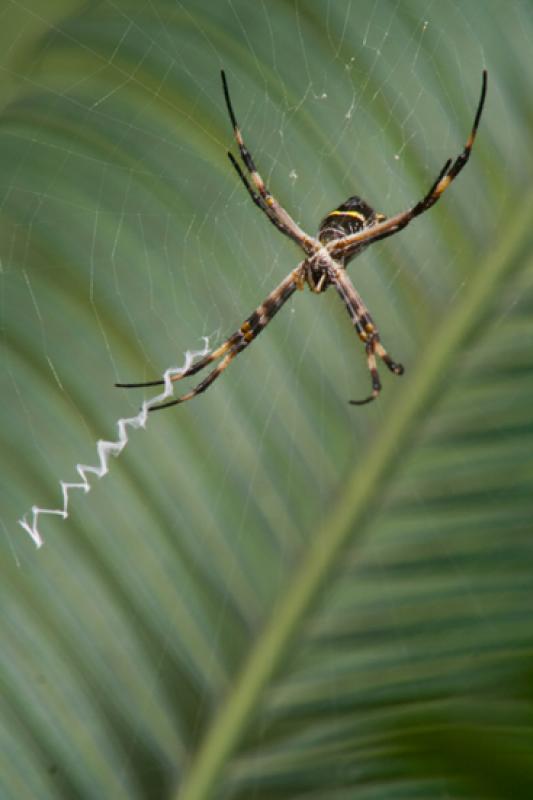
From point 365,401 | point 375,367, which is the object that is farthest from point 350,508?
point 375,367

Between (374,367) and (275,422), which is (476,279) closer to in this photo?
(374,367)

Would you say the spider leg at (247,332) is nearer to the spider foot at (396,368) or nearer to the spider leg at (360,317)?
the spider leg at (360,317)

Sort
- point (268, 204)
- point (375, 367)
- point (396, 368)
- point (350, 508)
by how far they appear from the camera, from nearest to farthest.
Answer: point (350, 508)
point (396, 368)
point (375, 367)
point (268, 204)

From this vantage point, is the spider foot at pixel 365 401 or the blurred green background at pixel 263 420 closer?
the blurred green background at pixel 263 420

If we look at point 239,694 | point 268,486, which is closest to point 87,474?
point 268,486

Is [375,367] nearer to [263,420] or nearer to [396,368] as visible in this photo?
[396,368]

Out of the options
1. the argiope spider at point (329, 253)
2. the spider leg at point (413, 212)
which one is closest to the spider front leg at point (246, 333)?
the argiope spider at point (329, 253)
